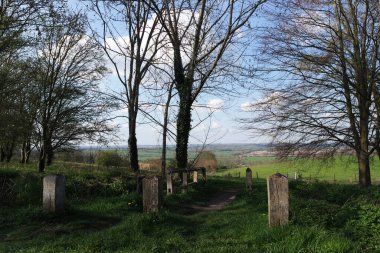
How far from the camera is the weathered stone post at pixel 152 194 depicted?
9.77 metres

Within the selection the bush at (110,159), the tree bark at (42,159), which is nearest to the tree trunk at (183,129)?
the tree bark at (42,159)

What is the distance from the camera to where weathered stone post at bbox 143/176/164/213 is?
9773 millimetres

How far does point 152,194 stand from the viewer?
387 inches

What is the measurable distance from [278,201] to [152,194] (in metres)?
3.16

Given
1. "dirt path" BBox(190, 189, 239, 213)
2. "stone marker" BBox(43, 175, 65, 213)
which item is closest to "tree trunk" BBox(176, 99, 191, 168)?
"dirt path" BBox(190, 189, 239, 213)

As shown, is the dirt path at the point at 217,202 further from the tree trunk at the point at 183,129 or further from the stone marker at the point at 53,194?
the stone marker at the point at 53,194

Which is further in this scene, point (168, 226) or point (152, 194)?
point (152, 194)

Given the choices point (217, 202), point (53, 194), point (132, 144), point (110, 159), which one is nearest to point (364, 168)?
point (217, 202)

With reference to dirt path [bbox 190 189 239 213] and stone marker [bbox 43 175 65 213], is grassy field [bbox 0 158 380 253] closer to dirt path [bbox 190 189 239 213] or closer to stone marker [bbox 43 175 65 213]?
stone marker [bbox 43 175 65 213]

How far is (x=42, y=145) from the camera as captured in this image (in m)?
27.1

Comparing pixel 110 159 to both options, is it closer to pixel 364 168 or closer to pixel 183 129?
pixel 183 129

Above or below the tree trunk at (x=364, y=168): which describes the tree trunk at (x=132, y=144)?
above

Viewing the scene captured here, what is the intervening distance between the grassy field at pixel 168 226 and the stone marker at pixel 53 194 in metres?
0.21

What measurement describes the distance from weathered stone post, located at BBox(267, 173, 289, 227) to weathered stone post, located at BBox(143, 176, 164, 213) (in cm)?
Answer: 285
